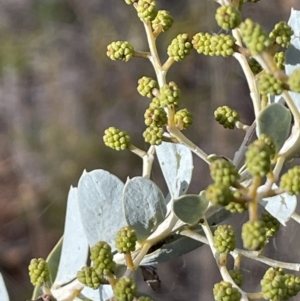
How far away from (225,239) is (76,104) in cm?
130

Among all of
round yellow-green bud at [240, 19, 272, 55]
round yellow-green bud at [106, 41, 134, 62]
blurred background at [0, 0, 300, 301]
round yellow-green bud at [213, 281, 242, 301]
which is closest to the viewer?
round yellow-green bud at [240, 19, 272, 55]

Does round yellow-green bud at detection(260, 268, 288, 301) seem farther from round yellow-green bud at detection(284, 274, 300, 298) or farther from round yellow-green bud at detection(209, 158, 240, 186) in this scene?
round yellow-green bud at detection(209, 158, 240, 186)

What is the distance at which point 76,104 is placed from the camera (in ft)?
5.73

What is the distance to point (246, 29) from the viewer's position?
0.37 metres

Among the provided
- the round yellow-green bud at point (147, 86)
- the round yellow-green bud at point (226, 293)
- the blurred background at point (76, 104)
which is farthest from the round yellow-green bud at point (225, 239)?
the blurred background at point (76, 104)

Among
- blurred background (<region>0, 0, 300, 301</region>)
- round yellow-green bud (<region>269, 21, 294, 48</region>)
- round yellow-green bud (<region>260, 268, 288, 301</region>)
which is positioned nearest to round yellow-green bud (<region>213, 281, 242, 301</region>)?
round yellow-green bud (<region>260, 268, 288, 301</region>)

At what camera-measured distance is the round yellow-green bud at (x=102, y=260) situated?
49 cm

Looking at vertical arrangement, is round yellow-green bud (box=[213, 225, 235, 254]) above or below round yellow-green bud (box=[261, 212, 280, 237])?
above

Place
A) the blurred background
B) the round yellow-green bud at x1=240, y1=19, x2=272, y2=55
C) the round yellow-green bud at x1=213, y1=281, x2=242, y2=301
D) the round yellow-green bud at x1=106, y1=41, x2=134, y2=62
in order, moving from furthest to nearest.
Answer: the blurred background, the round yellow-green bud at x1=106, y1=41, x2=134, y2=62, the round yellow-green bud at x1=213, y1=281, x2=242, y2=301, the round yellow-green bud at x1=240, y1=19, x2=272, y2=55

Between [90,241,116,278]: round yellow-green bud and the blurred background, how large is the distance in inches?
39.2

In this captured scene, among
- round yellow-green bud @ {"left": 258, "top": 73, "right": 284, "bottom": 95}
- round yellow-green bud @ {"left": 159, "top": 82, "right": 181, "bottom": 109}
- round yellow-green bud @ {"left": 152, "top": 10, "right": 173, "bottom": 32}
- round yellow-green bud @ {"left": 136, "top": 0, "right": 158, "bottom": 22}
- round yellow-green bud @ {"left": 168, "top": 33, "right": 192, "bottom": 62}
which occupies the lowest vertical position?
round yellow-green bud @ {"left": 159, "top": 82, "right": 181, "bottom": 109}

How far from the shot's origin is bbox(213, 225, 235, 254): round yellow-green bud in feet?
1.67

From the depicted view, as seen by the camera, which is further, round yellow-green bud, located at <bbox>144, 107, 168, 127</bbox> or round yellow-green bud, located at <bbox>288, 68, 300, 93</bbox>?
round yellow-green bud, located at <bbox>144, 107, 168, 127</bbox>

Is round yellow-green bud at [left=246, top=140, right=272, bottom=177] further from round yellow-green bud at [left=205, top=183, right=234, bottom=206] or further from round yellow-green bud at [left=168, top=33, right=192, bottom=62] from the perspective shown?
round yellow-green bud at [left=168, top=33, right=192, bottom=62]
